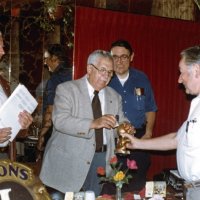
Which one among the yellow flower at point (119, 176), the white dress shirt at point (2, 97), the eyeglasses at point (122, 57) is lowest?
the yellow flower at point (119, 176)

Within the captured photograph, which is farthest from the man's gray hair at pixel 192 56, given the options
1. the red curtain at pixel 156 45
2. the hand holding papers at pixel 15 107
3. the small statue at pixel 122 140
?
the red curtain at pixel 156 45

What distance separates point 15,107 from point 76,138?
1.59 feet

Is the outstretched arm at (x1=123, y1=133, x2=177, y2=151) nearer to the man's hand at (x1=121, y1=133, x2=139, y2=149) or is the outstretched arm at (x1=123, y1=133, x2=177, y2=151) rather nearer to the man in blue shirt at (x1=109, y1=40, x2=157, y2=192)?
the man's hand at (x1=121, y1=133, x2=139, y2=149)

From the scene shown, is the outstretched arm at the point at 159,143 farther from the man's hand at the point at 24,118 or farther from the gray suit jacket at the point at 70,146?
the man's hand at the point at 24,118

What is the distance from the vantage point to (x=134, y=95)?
3.84 metres

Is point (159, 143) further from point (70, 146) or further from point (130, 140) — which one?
point (70, 146)

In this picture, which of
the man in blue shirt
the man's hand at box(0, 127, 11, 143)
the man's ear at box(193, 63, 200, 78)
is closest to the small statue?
the man's ear at box(193, 63, 200, 78)

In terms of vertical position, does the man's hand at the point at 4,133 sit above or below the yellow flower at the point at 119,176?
above

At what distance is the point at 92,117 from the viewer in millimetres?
2676

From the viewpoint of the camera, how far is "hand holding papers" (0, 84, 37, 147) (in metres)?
2.29

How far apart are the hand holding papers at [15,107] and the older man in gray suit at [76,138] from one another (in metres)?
0.24

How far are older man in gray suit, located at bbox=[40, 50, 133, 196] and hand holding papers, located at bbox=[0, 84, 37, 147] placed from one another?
9.5 inches

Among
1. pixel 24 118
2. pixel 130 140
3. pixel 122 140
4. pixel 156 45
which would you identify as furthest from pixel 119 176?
pixel 156 45

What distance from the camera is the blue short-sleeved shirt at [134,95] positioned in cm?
381
